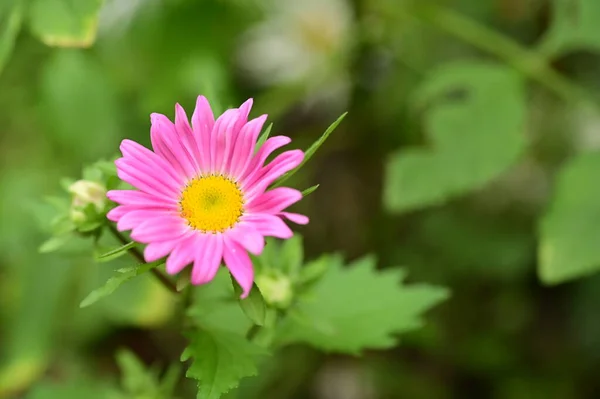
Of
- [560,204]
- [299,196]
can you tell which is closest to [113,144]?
[560,204]

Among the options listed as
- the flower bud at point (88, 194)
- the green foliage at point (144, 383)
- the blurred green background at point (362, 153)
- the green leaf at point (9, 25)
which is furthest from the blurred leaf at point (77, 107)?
the flower bud at point (88, 194)

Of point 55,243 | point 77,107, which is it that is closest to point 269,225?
point 55,243

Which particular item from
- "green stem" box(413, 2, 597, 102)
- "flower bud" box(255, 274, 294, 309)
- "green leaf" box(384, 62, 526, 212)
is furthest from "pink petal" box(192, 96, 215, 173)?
"green stem" box(413, 2, 597, 102)

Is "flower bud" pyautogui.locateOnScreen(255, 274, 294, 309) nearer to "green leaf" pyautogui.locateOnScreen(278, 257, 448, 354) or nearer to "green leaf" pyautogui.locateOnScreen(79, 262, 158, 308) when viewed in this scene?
"green leaf" pyautogui.locateOnScreen(278, 257, 448, 354)

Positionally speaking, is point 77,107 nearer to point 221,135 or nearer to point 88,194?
point 88,194

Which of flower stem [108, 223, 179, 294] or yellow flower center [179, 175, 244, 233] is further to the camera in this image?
flower stem [108, 223, 179, 294]

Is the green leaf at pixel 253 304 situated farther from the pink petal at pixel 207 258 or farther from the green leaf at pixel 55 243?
the green leaf at pixel 55 243
